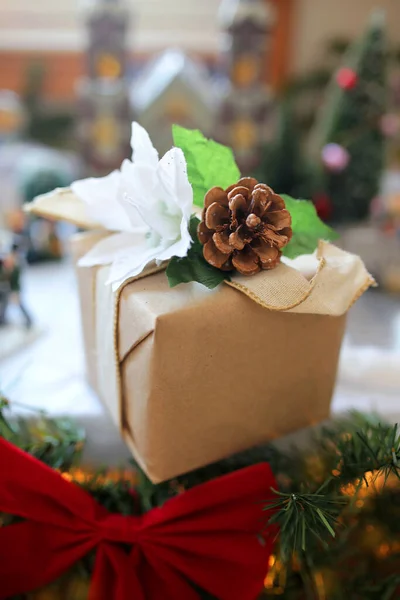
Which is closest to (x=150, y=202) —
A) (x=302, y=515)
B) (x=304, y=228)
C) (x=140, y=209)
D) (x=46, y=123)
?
(x=140, y=209)

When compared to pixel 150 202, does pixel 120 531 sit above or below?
below

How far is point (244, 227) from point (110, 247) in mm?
105

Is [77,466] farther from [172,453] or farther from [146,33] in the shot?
[146,33]

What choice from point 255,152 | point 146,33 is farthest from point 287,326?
point 146,33

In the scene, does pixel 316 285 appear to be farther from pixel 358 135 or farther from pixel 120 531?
pixel 358 135

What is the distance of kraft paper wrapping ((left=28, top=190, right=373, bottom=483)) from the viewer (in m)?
0.34

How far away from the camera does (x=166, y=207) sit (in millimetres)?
345

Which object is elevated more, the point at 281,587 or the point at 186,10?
the point at 186,10

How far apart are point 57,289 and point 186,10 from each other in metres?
1.13

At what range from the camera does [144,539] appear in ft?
1.32

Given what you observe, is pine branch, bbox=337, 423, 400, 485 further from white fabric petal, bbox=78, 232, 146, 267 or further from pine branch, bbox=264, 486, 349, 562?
white fabric petal, bbox=78, 232, 146, 267

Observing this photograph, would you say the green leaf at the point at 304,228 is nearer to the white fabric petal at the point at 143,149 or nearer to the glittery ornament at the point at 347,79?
the white fabric petal at the point at 143,149

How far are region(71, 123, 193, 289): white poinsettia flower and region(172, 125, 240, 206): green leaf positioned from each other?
0.07 ft

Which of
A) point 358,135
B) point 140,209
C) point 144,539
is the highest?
point 140,209
